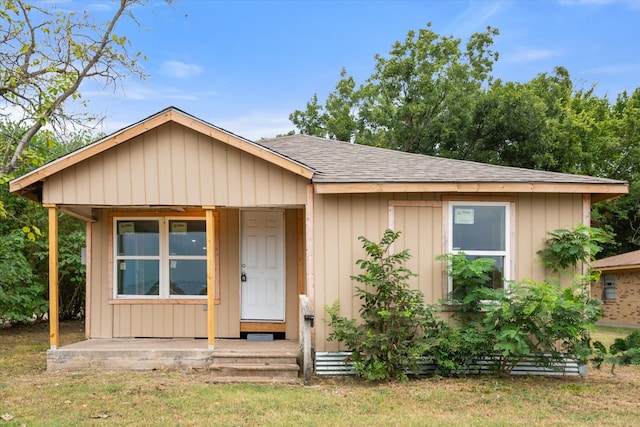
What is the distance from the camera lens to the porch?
7.50 m

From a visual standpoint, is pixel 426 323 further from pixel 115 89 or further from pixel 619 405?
pixel 115 89

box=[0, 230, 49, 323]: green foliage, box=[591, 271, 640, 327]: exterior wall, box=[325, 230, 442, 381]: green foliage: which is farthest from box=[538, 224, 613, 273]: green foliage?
box=[591, 271, 640, 327]: exterior wall

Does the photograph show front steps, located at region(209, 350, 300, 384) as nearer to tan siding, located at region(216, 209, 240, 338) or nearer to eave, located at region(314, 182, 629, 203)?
tan siding, located at region(216, 209, 240, 338)

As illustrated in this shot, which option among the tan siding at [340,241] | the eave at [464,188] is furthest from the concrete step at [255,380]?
the eave at [464,188]

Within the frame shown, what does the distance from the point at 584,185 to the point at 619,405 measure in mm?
2974

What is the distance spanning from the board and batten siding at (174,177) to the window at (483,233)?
2.32 metres

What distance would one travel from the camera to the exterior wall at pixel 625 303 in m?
20.0

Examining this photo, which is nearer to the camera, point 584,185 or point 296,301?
point 584,185

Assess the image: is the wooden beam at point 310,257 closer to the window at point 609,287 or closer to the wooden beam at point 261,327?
the wooden beam at point 261,327

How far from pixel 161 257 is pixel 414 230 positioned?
4463 millimetres

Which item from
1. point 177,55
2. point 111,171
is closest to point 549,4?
point 177,55

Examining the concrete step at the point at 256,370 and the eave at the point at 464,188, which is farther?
the eave at the point at 464,188

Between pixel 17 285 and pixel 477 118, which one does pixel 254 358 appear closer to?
pixel 17 285

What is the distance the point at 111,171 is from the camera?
8.23 m
